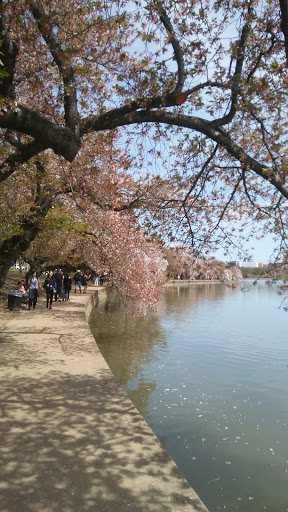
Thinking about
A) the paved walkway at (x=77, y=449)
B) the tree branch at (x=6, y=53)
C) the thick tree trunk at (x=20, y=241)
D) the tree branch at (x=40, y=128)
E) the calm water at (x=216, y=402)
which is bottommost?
the calm water at (x=216, y=402)

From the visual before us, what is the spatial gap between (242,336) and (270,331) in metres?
2.47

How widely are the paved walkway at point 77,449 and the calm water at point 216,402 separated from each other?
1.33m

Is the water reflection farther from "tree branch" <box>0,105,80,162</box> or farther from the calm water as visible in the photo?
"tree branch" <box>0,105,80,162</box>

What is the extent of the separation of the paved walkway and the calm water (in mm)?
1328

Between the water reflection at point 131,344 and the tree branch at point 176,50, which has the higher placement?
the tree branch at point 176,50

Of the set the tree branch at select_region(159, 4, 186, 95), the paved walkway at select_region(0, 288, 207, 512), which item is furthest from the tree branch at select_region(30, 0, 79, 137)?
the paved walkway at select_region(0, 288, 207, 512)

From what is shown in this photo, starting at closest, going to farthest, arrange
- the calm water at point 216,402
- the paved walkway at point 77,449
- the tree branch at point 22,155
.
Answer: the paved walkway at point 77,449, the calm water at point 216,402, the tree branch at point 22,155

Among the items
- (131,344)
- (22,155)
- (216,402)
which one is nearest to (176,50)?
(22,155)

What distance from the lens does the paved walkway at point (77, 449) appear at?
117 inches

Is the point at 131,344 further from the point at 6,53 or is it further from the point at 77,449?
the point at 6,53

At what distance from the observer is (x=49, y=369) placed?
268 inches

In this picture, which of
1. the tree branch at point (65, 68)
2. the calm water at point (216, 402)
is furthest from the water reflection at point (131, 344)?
the tree branch at point (65, 68)

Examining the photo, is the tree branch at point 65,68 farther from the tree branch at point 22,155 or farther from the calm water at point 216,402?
the calm water at point 216,402

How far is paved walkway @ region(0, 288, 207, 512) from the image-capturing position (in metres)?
2.96
